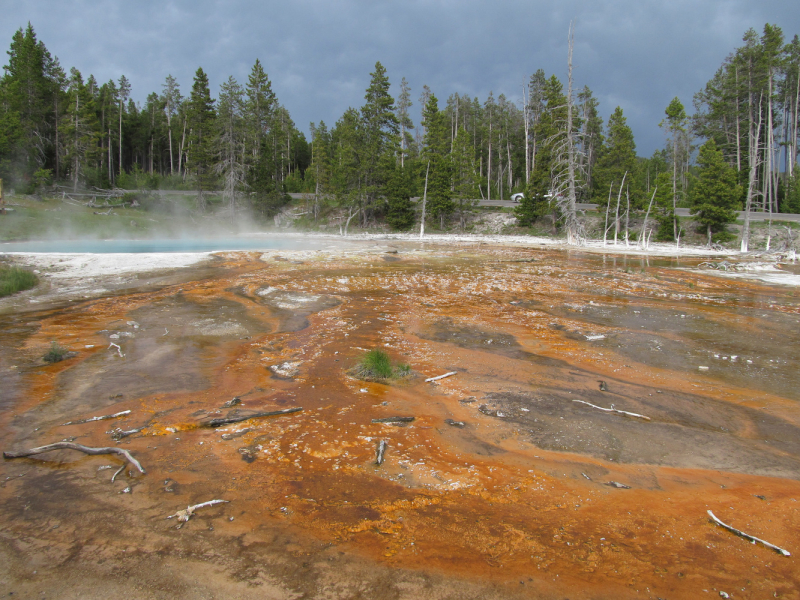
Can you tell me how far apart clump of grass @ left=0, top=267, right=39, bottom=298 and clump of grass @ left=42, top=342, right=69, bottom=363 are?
24.9 feet

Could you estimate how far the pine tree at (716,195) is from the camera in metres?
32.5

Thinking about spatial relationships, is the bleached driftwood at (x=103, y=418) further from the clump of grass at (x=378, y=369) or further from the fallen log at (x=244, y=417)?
the clump of grass at (x=378, y=369)

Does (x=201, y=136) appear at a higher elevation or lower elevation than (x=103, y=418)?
Result: higher

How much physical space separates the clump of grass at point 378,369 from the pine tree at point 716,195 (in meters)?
33.9

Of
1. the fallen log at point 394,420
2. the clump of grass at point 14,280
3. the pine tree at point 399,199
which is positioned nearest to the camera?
the fallen log at point 394,420

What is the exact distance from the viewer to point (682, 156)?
5606 centimetres

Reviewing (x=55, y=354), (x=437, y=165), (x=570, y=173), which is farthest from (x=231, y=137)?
(x=55, y=354)

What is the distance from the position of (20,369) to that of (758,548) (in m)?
9.35

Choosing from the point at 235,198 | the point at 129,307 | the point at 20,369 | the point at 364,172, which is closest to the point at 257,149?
the point at 235,198

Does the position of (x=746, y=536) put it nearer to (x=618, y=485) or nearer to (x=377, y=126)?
(x=618, y=485)

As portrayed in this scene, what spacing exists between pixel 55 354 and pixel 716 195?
39400 millimetres

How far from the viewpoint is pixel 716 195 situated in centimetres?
3262

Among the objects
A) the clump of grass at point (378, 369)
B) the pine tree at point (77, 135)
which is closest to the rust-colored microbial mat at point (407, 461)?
the clump of grass at point (378, 369)

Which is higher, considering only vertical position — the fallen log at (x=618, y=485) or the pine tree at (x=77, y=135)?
the pine tree at (x=77, y=135)
